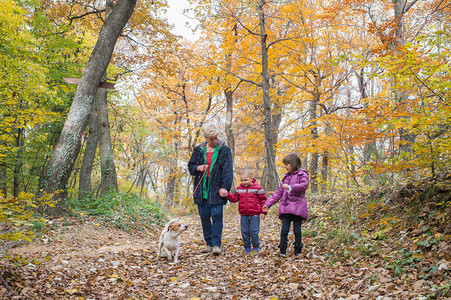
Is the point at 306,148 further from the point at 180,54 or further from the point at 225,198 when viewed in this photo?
the point at 225,198

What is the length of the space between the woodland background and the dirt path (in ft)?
2.17

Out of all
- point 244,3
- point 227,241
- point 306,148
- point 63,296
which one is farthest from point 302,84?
point 63,296

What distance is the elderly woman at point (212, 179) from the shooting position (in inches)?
202

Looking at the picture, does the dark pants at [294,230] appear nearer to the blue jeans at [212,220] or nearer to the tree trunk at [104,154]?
the blue jeans at [212,220]

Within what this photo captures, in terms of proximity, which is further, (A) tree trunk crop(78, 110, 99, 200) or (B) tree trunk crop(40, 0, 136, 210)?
(A) tree trunk crop(78, 110, 99, 200)

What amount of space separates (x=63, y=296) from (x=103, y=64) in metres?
5.43

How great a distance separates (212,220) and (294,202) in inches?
56.7

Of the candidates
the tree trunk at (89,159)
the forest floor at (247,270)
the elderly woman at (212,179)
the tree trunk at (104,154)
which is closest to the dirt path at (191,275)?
the forest floor at (247,270)

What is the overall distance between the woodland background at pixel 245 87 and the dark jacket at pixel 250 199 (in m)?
1.98

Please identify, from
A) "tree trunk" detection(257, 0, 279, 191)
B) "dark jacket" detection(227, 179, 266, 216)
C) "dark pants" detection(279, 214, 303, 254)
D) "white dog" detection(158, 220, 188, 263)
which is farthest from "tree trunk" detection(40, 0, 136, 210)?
"tree trunk" detection(257, 0, 279, 191)

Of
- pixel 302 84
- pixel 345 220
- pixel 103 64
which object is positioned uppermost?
pixel 302 84

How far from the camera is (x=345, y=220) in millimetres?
5418

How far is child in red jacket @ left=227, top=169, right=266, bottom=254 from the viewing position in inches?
209

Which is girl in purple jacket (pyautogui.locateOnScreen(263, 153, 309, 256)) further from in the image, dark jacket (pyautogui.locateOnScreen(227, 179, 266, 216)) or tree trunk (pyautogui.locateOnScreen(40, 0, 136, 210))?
tree trunk (pyautogui.locateOnScreen(40, 0, 136, 210))
